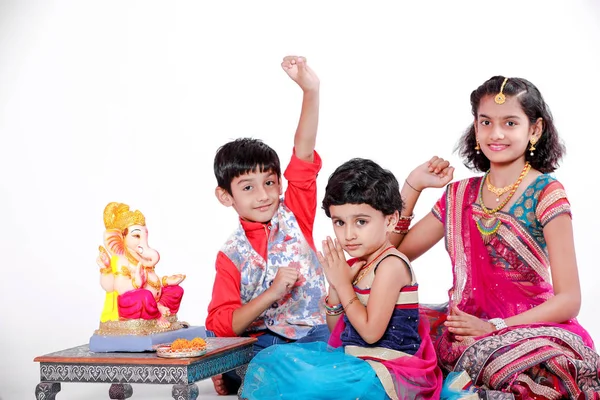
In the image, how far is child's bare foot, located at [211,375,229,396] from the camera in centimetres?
438

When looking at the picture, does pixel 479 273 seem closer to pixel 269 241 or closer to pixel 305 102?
pixel 269 241

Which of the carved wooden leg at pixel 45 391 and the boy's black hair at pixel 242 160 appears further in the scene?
the boy's black hair at pixel 242 160

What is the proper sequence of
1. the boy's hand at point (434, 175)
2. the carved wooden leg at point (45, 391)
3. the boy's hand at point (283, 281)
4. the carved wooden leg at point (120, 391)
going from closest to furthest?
1. the carved wooden leg at point (45, 391)
2. the boy's hand at point (283, 281)
3. the carved wooden leg at point (120, 391)
4. the boy's hand at point (434, 175)

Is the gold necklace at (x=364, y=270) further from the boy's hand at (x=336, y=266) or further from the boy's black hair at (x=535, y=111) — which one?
the boy's black hair at (x=535, y=111)

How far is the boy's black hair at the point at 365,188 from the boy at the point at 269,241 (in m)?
0.65

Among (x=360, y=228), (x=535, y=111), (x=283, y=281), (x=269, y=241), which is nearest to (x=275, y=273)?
(x=269, y=241)

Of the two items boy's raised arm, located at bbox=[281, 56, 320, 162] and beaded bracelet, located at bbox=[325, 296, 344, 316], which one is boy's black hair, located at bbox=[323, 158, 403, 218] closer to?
beaded bracelet, located at bbox=[325, 296, 344, 316]

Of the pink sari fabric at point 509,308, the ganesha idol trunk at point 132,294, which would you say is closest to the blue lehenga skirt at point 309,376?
the ganesha idol trunk at point 132,294

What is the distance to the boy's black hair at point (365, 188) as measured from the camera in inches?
146

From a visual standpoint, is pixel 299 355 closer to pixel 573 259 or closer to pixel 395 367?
pixel 395 367

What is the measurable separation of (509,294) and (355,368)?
0.93 m

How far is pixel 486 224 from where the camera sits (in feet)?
13.9

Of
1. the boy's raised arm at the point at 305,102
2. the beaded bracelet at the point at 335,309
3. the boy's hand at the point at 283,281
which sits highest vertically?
the boy's raised arm at the point at 305,102

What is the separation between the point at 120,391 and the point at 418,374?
1415 millimetres
